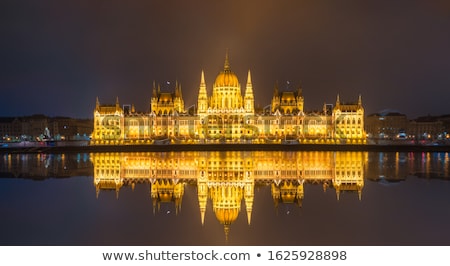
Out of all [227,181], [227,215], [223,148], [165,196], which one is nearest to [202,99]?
[223,148]

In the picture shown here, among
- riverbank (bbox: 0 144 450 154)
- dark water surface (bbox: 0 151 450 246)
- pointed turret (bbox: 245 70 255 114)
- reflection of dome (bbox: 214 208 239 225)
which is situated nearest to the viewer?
dark water surface (bbox: 0 151 450 246)

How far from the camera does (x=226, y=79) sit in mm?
59031

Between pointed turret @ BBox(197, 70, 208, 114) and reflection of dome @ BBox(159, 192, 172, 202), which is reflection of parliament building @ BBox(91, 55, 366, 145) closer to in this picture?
pointed turret @ BBox(197, 70, 208, 114)

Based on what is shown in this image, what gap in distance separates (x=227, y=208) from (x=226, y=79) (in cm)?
4830

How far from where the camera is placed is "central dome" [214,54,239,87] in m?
58.8

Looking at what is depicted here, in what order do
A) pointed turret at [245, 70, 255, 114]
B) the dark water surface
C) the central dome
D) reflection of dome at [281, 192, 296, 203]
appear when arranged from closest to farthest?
the dark water surface → reflection of dome at [281, 192, 296, 203] → pointed turret at [245, 70, 255, 114] → the central dome

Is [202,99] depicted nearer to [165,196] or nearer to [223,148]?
[223,148]

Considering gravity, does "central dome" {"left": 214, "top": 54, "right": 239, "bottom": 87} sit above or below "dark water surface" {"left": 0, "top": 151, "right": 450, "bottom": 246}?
above

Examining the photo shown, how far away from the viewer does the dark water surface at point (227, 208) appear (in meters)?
9.37

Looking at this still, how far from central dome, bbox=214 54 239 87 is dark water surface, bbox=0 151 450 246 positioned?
40.6m

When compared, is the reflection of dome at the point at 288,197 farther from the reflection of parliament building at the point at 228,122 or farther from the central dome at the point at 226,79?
the central dome at the point at 226,79

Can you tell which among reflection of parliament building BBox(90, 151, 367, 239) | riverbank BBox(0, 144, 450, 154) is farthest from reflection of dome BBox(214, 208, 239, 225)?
riverbank BBox(0, 144, 450, 154)

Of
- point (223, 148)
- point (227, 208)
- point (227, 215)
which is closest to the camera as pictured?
point (227, 215)

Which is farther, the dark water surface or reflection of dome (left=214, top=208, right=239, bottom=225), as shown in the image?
reflection of dome (left=214, top=208, right=239, bottom=225)
